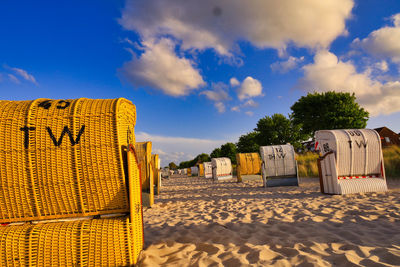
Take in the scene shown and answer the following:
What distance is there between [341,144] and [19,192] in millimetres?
7929

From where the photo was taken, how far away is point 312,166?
609 inches

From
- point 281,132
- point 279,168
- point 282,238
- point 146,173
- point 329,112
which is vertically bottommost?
point 282,238

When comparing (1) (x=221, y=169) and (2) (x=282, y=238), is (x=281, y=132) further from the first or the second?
(2) (x=282, y=238)

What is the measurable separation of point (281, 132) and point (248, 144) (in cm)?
910

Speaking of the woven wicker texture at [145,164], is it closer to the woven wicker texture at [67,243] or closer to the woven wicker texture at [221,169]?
the woven wicker texture at [67,243]

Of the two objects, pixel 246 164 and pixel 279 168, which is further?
pixel 246 164

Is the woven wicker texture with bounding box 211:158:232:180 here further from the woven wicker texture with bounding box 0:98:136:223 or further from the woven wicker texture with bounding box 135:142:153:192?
Answer: the woven wicker texture with bounding box 0:98:136:223

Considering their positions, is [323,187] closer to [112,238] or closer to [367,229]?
[367,229]

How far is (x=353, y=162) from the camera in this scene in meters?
7.26

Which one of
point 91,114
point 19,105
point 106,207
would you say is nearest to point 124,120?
point 91,114

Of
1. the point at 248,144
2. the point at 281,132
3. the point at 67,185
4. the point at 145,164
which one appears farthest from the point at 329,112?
the point at 67,185

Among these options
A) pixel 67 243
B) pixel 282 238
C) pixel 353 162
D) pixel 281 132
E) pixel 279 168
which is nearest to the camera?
pixel 67 243

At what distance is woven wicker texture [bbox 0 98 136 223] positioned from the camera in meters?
2.44

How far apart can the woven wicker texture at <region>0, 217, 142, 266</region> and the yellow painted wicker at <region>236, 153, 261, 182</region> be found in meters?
13.9
